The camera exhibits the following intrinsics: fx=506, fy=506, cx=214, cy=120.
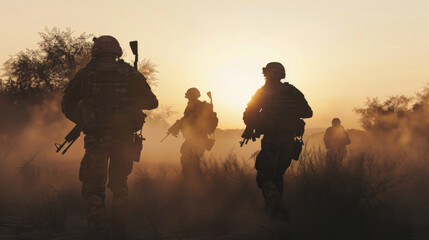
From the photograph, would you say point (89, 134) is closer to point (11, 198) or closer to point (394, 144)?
point (11, 198)

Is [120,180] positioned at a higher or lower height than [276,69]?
lower

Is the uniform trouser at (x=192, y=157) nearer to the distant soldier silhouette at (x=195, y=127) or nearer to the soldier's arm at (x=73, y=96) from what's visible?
the distant soldier silhouette at (x=195, y=127)

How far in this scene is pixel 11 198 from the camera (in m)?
8.09

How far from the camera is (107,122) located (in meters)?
6.02

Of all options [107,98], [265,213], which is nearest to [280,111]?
[265,213]

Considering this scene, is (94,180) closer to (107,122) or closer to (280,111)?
(107,122)

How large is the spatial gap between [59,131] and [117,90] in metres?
14.1

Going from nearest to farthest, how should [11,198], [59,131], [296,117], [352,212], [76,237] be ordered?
[76,237] → [352,212] → [296,117] → [11,198] → [59,131]

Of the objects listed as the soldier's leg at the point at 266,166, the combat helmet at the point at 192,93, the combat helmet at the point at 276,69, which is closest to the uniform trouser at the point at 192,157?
the combat helmet at the point at 192,93

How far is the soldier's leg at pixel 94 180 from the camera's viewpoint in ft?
19.0

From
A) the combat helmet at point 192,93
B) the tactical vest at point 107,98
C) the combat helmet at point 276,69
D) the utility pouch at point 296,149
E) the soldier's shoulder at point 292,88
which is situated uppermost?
the combat helmet at point 192,93

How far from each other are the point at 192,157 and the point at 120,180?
5258 millimetres

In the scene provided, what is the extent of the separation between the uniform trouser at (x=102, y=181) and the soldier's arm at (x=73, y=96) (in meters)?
0.63

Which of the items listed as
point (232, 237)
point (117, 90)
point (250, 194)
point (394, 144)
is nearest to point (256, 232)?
point (232, 237)
